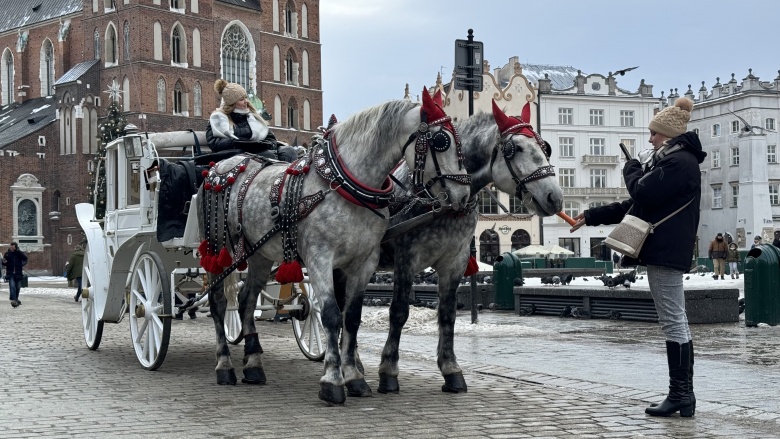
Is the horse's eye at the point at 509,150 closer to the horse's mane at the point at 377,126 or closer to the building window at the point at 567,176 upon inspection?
the horse's mane at the point at 377,126

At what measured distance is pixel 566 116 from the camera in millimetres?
71812

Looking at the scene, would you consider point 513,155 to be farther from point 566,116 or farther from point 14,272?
point 566,116

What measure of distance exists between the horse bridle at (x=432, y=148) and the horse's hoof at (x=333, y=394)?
153 centimetres

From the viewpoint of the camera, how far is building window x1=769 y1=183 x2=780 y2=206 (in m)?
77.3

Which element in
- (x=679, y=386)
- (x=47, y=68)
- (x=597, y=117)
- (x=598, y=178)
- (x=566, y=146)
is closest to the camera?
(x=679, y=386)

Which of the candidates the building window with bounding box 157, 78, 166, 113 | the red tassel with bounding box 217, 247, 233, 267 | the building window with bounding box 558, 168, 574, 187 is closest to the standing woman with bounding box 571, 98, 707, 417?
the red tassel with bounding box 217, 247, 233, 267

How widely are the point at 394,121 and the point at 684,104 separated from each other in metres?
2.05

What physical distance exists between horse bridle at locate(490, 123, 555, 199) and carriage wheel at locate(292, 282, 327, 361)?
10.0ft

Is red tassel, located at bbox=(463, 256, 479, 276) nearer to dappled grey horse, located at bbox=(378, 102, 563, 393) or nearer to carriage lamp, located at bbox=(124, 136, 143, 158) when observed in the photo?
dappled grey horse, located at bbox=(378, 102, 563, 393)

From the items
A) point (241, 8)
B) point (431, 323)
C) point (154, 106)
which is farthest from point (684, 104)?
point (241, 8)

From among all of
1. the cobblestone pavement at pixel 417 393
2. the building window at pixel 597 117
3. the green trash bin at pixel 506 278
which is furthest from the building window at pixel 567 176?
the cobblestone pavement at pixel 417 393

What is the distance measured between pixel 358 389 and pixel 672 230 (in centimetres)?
253

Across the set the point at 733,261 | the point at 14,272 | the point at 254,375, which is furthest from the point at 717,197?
the point at 254,375

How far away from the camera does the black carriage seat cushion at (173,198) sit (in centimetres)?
934
